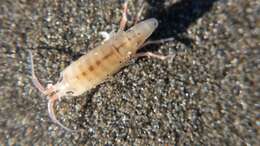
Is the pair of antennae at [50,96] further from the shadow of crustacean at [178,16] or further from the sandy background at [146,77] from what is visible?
the shadow of crustacean at [178,16]

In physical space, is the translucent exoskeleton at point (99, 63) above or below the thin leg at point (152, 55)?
above

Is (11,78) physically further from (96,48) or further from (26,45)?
(96,48)

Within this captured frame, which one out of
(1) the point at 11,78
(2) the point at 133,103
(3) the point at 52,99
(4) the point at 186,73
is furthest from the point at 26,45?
(4) the point at 186,73

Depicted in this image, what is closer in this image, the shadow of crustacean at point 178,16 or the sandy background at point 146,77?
the sandy background at point 146,77

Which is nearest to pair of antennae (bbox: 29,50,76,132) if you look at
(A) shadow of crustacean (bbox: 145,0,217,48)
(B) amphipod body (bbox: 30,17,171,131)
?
(B) amphipod body (bbox: 30,17,171,131)

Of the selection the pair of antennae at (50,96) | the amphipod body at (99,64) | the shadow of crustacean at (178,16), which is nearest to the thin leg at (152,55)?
the amphipod body at (99,64)

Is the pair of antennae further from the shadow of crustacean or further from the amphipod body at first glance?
the shadow of crustacean
